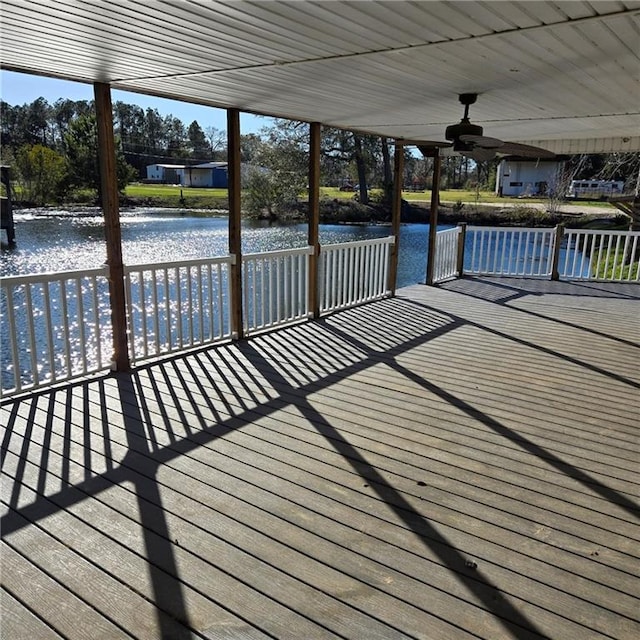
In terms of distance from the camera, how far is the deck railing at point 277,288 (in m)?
5.20

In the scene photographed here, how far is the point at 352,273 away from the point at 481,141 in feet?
9.40

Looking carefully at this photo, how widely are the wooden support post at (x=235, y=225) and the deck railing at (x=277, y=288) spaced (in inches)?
3.5

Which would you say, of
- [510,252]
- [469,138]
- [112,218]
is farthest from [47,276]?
[510,252]

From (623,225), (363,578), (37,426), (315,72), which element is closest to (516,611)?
(363,578)

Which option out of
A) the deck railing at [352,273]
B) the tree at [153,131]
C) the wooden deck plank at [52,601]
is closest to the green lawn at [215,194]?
the tree at [153,131]

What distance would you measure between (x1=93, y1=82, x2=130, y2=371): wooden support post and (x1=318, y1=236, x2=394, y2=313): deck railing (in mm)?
2598

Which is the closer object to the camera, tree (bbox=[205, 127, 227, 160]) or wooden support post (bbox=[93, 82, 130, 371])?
wooden support post (bbox=[93, 82, 130, 371])

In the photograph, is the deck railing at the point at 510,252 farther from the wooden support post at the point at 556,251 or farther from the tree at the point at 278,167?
the tree at the point at 278,167

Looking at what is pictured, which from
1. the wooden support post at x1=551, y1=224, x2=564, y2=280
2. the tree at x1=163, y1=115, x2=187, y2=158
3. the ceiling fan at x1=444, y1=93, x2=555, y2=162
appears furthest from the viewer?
the tree at x1=163, y1=115, x2=187, y2=158

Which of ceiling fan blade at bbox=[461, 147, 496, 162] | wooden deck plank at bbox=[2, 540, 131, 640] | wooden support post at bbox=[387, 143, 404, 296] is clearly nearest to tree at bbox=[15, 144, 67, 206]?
wooden support post at bbox=[387, 143, 404, 296]

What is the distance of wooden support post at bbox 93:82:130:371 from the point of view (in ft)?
12.2

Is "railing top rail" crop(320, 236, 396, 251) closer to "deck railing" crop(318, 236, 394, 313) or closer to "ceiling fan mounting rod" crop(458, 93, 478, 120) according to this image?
"deck railing" crop(318, 236, 394, 313)

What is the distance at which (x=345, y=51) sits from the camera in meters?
2.79

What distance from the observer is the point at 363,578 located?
190 centimetres
